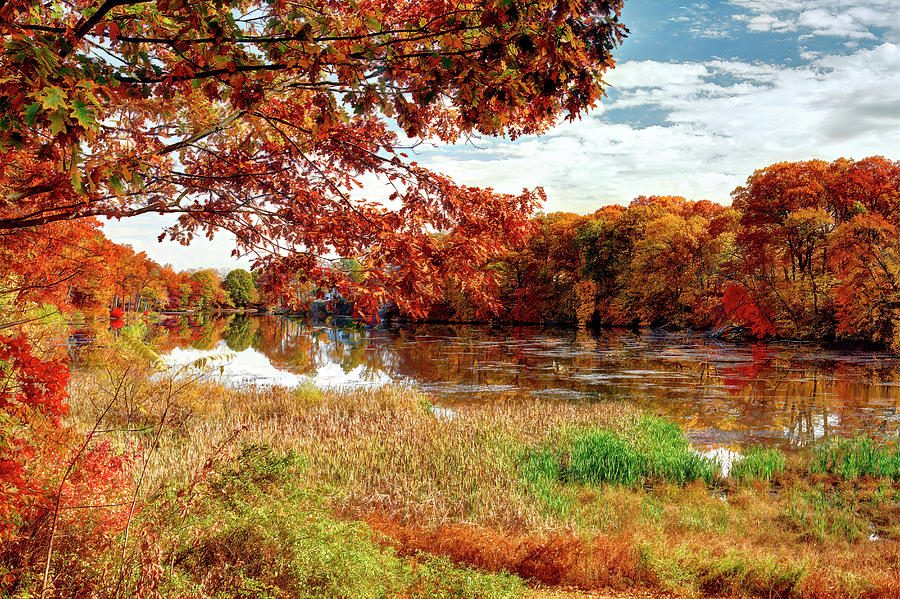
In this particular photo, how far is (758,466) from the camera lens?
32.7ft

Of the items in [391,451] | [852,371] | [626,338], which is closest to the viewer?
[391,451]

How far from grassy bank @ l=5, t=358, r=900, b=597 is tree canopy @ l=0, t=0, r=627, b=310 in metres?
1.79

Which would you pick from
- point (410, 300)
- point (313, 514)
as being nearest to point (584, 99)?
point (410, 300)

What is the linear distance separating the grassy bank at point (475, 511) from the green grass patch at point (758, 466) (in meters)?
0.04

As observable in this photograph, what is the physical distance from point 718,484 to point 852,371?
1803cm

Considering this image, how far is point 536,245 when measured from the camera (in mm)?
62969

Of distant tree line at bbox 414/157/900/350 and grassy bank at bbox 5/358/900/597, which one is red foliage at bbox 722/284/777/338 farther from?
grassy bank at bbox 5/358/900/597

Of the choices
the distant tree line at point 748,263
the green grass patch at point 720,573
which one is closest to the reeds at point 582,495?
the green grass patch at point 720,573

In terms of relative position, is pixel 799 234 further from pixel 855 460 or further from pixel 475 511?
pixel 475 511

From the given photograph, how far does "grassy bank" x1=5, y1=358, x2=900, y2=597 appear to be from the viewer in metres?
4.43

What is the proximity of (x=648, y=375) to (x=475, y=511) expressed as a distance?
57.5ft

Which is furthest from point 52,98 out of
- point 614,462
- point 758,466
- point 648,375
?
point 648,375

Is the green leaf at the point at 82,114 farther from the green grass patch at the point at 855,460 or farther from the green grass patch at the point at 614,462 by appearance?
the green grass patch at the point at 855,460

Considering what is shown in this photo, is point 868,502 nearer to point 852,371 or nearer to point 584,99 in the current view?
point 584,99
